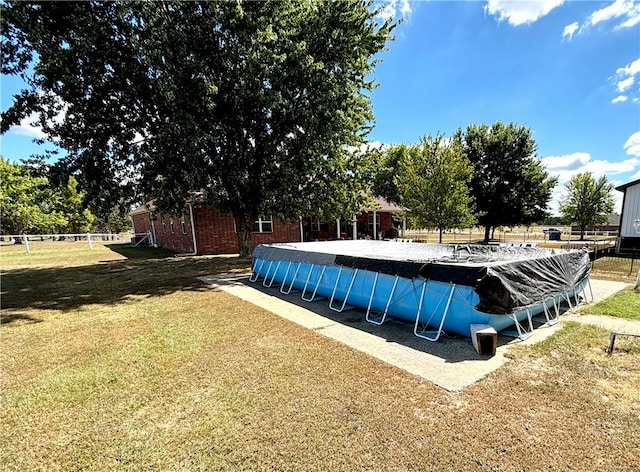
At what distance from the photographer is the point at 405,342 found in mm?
4527

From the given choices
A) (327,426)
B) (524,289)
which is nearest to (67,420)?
(327,426)

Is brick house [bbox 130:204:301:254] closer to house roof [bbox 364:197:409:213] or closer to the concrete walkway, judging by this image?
house roof [bbox 364:197:409:213]

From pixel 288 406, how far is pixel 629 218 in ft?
71.6

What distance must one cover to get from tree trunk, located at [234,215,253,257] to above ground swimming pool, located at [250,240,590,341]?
6446mm

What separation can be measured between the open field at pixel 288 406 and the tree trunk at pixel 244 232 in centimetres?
843

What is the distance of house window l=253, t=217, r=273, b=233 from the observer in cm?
1784

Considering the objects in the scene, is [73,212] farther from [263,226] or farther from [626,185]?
[626,185]

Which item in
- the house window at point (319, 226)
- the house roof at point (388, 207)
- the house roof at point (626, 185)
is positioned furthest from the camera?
the house roof at point (388, 207)

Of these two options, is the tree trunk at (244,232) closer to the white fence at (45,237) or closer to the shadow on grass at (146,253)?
the shadow on grass at (146,253)

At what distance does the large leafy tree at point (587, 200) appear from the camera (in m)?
27.3

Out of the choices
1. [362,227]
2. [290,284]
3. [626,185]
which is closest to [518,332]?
[290,284]

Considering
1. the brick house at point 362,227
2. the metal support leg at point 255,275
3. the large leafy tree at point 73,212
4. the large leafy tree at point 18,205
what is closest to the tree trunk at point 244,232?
the metal support leg at point 255,275

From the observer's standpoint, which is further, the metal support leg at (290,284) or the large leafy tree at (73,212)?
the large leafy tree at (73,212)

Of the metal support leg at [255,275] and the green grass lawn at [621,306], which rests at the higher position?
the metal support leg at [255,275]
